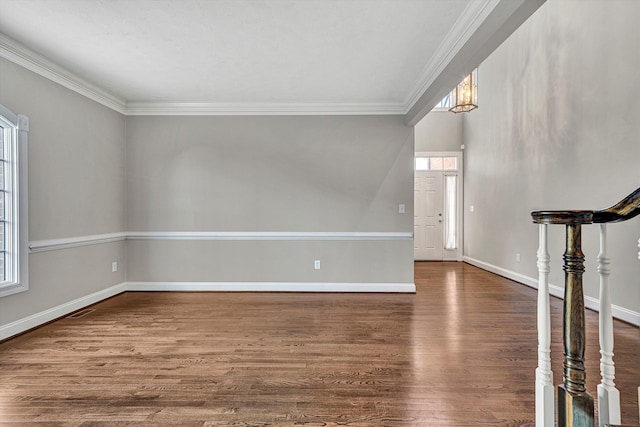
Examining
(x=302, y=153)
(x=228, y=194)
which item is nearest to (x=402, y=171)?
(x=302, y=153)

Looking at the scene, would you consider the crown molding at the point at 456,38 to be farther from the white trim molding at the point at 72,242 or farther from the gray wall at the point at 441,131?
the white trim molding at the point at 72,242

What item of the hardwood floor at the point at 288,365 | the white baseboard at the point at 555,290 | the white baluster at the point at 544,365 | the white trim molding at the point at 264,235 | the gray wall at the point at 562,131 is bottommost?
the hardwood floor at the point at 288,365

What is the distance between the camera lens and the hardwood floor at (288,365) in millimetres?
1842

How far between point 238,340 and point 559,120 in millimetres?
4514

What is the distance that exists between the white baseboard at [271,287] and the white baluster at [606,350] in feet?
10.5

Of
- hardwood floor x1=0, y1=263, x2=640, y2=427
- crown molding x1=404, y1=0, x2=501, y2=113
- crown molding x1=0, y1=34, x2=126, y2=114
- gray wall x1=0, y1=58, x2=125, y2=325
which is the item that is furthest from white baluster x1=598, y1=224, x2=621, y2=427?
crown molding x1=0, y1=34, x2=126, y2=114

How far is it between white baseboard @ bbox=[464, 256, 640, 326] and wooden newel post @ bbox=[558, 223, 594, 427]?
2176 mm

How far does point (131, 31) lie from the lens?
8.78 ft

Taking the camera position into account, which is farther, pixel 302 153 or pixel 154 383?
pixel 302 153

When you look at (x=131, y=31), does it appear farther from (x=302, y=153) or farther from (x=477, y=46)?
(x=477, y=46)

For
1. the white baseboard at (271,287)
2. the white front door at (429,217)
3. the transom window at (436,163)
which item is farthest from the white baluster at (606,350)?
the transom window at (436,163)

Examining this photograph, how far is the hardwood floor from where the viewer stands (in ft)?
→ 6.04

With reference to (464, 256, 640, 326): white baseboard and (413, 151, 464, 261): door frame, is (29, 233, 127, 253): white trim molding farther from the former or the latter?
(413, 151, 464, 261): door frame

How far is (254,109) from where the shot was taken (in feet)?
14.7
